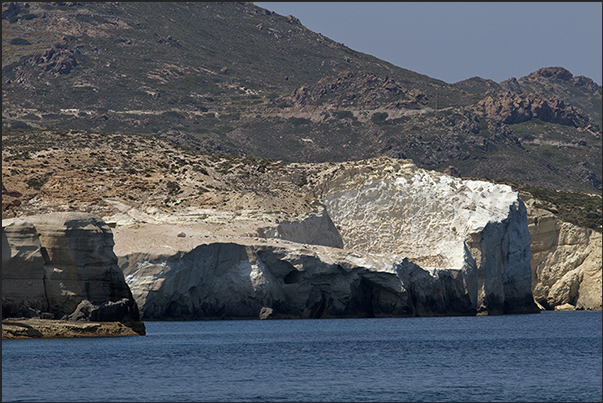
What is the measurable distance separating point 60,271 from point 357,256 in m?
30.2

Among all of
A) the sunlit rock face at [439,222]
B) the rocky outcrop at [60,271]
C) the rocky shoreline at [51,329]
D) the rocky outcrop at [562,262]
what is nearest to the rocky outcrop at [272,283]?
the sunlit rock face at [439,222]

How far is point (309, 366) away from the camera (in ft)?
139

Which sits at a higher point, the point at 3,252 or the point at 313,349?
the point at 3,252

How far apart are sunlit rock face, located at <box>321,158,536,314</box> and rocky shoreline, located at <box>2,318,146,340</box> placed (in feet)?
129

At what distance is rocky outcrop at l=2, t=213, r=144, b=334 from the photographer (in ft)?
165

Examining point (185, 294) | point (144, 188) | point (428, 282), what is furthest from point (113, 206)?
point (428, 282)

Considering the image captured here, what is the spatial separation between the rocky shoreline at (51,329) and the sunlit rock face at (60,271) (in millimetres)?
528

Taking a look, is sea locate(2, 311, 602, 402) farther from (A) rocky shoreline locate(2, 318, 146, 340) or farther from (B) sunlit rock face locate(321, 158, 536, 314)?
(B) sunlit rock face locate(321, 158, 536, 314)

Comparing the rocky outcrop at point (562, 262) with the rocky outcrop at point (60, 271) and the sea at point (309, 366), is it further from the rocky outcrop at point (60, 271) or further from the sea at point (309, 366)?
the rocky outcrop at point (60, 271)

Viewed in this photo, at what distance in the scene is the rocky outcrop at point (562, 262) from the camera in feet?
330

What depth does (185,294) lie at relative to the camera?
71562 mm

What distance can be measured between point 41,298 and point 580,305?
64.9 metres

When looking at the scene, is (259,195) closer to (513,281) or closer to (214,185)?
(214,185)

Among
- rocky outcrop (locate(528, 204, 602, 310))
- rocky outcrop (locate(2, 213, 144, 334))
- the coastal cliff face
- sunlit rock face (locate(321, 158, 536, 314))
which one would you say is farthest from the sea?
rocky outcrop (locate(528, 204, 602, 310))
